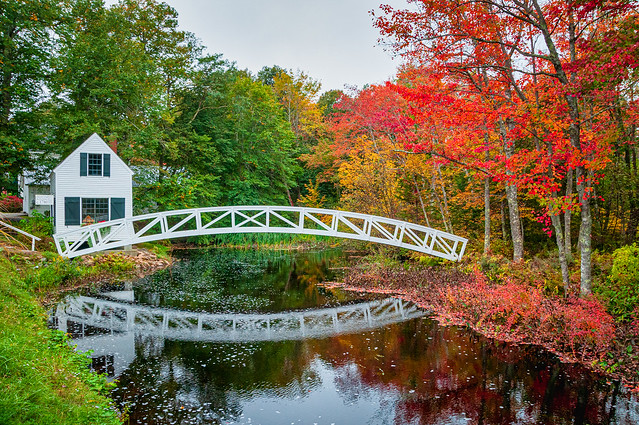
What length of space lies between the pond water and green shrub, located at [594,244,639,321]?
1911mm

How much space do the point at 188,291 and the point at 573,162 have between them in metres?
12.0

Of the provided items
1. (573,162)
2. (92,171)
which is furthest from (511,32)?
(92,171)

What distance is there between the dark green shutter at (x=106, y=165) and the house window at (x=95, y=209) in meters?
1.28

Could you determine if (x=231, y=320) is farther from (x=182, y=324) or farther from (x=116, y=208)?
(x=116, y=208)

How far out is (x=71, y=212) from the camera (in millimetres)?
17906

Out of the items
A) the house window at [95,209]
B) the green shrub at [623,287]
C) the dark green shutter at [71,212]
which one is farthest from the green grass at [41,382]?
the house window at [95,209]

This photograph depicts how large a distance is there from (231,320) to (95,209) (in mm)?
12328

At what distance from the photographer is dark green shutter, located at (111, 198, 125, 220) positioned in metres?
18.8

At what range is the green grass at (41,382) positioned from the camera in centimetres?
356

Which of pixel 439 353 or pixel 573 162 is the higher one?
pixel 573 162

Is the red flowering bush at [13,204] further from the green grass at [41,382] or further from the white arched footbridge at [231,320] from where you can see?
the green grass at [41,382]

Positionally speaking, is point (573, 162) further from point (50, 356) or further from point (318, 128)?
point (318, 128)

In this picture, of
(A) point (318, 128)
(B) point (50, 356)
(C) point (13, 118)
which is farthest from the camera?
(A) point (318, 128)

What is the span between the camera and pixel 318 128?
120ft
